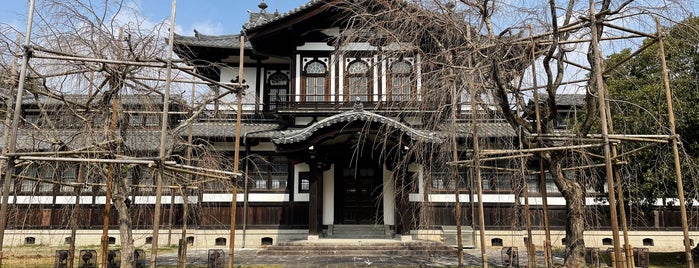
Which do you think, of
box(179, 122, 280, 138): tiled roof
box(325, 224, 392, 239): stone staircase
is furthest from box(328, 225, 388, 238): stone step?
box(179, 122, 280, 138): tiled roof

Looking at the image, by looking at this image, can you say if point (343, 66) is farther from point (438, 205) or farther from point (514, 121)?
point (514, 121)

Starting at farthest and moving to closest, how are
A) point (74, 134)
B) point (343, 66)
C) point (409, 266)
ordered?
point (343, 66) → point (409, 266) → point (74, 134)

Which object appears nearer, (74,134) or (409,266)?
(74,134)

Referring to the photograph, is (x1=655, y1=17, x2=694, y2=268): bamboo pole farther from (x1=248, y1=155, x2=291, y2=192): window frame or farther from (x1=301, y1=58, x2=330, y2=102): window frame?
(x1=248, y1=155, x2=291, y2=192): window frame

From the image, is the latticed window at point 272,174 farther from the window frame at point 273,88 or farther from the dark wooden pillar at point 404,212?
the dark wooden pillar at point 404,212

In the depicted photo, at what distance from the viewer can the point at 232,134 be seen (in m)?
16.6

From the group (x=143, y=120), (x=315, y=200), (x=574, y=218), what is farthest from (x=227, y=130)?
(x=574, y=218)

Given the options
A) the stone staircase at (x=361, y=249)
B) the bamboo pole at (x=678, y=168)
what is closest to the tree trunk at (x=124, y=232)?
the stone staircase at (x=361, y=249)

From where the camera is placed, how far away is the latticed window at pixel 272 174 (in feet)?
57.2

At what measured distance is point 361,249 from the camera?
46.8 ft

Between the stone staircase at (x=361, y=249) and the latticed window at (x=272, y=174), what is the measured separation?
10.7 ft

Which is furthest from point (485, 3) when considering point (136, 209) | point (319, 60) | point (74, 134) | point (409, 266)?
point (136, 209)

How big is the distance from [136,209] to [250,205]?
4203 mm

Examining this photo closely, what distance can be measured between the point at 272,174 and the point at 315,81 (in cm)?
379
